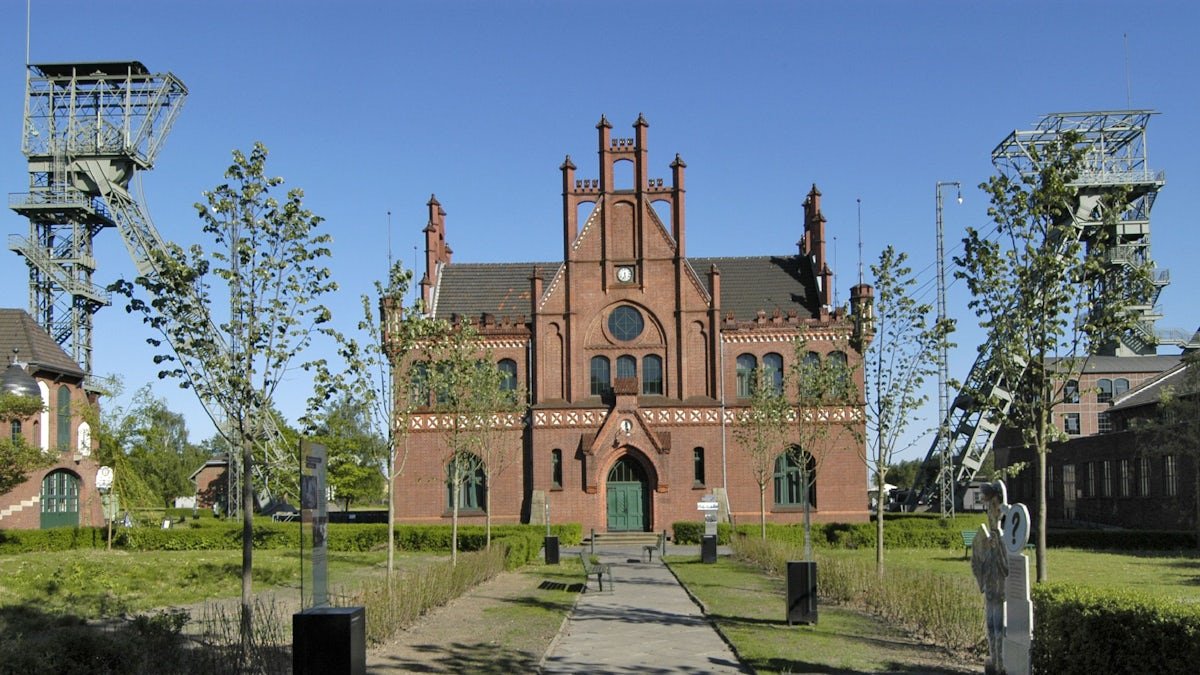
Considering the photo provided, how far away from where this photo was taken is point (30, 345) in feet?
169

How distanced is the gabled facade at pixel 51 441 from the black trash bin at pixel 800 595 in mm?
39724

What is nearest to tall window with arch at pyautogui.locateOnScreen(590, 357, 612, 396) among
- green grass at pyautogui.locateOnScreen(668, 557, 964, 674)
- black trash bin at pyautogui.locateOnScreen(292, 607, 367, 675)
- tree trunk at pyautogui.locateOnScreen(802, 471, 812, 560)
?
tree trunk at pyautogui.locateOnScreen(802, 471, 812, 560)

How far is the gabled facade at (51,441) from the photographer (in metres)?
50.6

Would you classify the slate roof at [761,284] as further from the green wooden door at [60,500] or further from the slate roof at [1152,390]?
the green wooden door at [60,500]

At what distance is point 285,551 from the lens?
40438 mm

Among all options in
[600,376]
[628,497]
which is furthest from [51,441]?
[628,497]

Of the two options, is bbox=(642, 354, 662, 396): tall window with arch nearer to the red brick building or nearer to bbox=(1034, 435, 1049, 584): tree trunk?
the red brick building

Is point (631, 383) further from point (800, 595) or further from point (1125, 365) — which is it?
point (1125, 365)

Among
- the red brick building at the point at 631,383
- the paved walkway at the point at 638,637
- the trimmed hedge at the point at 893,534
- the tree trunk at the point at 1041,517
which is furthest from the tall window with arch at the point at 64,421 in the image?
the tree trunk at the point at 1041,517

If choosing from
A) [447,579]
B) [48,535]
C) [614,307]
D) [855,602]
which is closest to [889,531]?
[614,307]

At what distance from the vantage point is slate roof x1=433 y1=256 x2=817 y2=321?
54750 millimetres

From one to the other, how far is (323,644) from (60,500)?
47.5 metres

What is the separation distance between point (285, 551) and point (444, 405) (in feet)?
36.5

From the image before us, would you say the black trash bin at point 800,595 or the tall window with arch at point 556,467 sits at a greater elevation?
the tall window with arch at point 556,467
